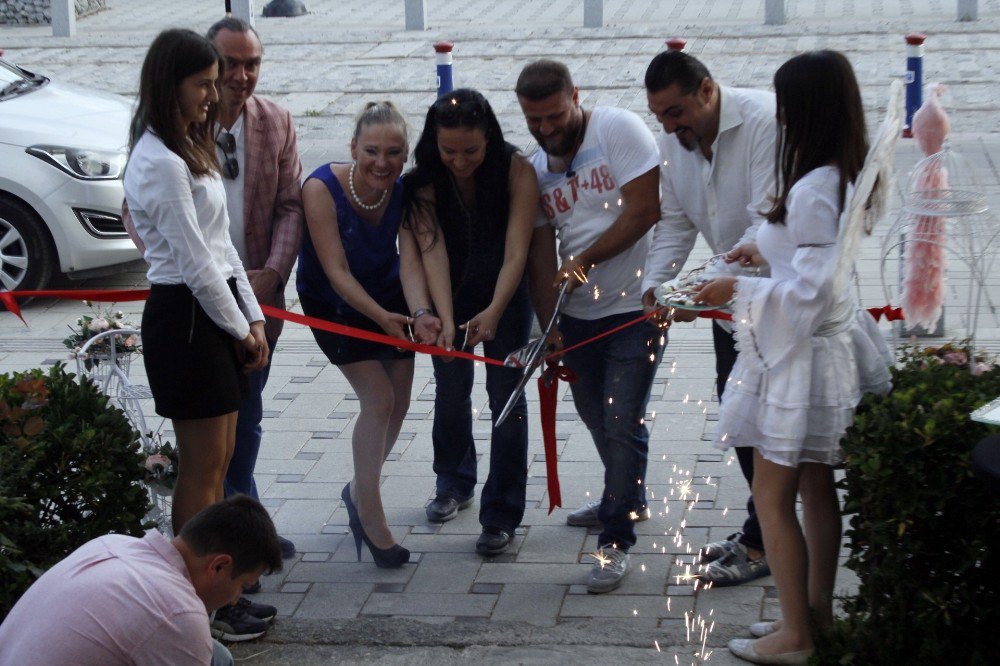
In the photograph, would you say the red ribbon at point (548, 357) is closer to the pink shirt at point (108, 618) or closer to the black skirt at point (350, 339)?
the black skirt at point (350, 339)

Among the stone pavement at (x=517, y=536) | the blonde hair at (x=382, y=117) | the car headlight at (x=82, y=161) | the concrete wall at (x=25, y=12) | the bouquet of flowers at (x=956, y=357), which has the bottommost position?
the stone pavement at (x=517, y=536)

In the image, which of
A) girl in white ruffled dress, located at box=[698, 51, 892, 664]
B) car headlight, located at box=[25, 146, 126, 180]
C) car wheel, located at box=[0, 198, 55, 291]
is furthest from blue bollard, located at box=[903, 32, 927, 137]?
girl in white ruffled dress, located at box=[698, 51, 892, 664]

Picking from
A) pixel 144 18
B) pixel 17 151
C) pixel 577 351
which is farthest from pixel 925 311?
pixel 144 18

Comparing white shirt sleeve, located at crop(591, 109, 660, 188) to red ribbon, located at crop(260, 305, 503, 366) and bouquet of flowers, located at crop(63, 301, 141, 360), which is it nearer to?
red ribbon, located at crop(260, 305, 503, 366)

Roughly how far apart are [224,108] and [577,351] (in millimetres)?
Answer: 1525

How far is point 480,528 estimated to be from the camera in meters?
5.06

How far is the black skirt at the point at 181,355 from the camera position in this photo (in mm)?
4008

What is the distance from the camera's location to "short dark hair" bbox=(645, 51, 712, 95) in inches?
160

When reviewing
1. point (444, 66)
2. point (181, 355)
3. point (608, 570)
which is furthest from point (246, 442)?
point (444, 66)

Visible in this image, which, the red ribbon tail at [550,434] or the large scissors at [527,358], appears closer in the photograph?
the large scissors at [527,358]

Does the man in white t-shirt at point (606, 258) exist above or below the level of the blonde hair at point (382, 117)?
below

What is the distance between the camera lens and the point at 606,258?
177 inches

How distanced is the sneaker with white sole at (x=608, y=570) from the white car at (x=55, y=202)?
4.86 metres

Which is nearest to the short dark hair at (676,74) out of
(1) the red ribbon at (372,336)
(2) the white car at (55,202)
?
(1) the red ribbon at (372,336)
